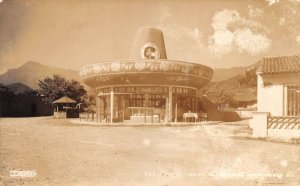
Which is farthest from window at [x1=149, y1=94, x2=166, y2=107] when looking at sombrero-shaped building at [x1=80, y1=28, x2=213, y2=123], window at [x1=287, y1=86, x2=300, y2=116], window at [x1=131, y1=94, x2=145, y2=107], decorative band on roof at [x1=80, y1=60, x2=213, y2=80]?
window at [x1=287, y1=86, x2=300, y2=116]

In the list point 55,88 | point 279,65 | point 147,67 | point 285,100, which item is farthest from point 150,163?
point 55,88

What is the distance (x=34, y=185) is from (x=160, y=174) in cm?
300

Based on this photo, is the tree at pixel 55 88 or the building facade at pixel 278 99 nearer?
the building facade at pixel 278 99

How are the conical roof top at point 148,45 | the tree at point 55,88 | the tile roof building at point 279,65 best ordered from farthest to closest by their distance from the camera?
the tree at point 55,88, the conical roof top at point 148,45, the tile roof building at point 279,65

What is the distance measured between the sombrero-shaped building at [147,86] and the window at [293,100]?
9.90 meters

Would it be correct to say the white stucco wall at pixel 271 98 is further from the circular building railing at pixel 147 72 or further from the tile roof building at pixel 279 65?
the circular building railing at pixel 147 72

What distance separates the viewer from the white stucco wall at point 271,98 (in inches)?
595

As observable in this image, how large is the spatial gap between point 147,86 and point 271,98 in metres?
11.5

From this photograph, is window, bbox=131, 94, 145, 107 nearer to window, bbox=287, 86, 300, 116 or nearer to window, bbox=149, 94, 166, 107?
window, bbox=149, 94, 166, 107

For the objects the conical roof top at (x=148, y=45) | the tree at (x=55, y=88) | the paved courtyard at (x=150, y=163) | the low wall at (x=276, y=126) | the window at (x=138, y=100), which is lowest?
the paved courtyard at (x=150, y=163)

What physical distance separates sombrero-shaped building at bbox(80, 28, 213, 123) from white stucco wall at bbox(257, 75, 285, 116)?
855 cm

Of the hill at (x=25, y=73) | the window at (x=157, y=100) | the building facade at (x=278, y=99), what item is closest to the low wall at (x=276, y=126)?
the building facade at (x=278, y=99)

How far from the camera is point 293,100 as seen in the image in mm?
14844

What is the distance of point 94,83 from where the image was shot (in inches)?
1057
